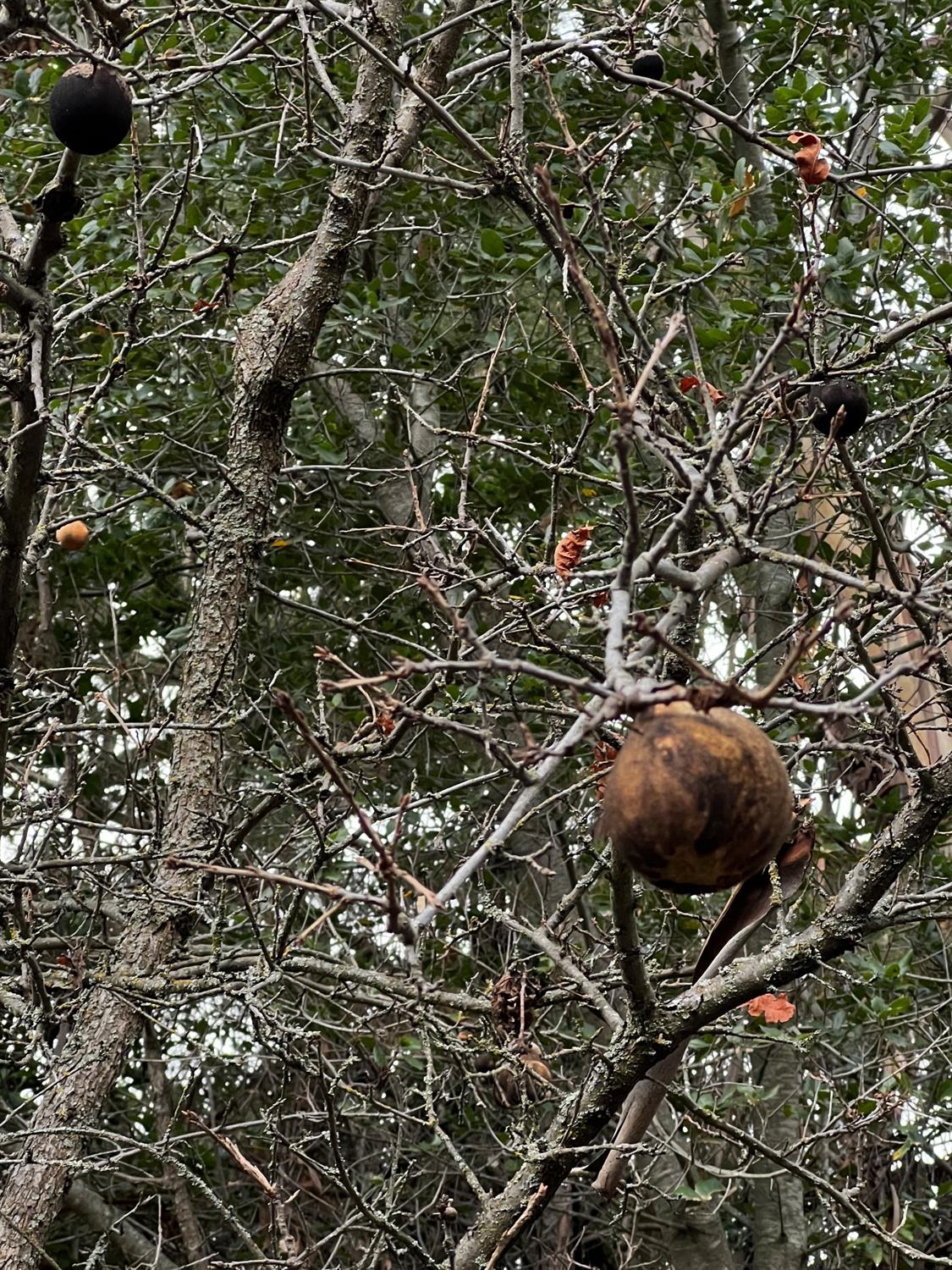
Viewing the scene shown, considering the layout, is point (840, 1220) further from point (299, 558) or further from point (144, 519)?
point (144, 519)

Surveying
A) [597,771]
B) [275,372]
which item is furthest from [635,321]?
[275,372]

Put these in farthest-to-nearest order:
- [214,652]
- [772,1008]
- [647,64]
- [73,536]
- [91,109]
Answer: [73,536] → [214,652] → [647,64] → [772,1008] → [91,109]

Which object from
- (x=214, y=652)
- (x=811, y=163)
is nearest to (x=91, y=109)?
(x=811, y=163)

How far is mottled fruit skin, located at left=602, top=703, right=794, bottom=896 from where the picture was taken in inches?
58.3

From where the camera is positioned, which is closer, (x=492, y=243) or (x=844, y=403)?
(x=844, y=403)

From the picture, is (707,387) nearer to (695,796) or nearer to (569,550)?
(569,550)

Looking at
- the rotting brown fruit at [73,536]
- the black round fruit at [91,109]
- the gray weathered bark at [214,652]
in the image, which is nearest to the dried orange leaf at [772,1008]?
the gray weathered bark at [214,652]

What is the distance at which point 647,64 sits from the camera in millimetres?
3611

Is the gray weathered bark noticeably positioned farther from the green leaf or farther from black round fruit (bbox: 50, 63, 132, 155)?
black round fruit (bbox: 50, 63, 132, 155)

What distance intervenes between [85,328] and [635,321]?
4278 mm

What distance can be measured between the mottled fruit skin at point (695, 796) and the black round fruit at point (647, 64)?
2570 millimetres

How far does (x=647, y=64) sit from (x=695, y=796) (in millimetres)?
2722

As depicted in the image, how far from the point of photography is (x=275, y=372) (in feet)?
A: 14.3

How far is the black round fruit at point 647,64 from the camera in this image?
141 inches
